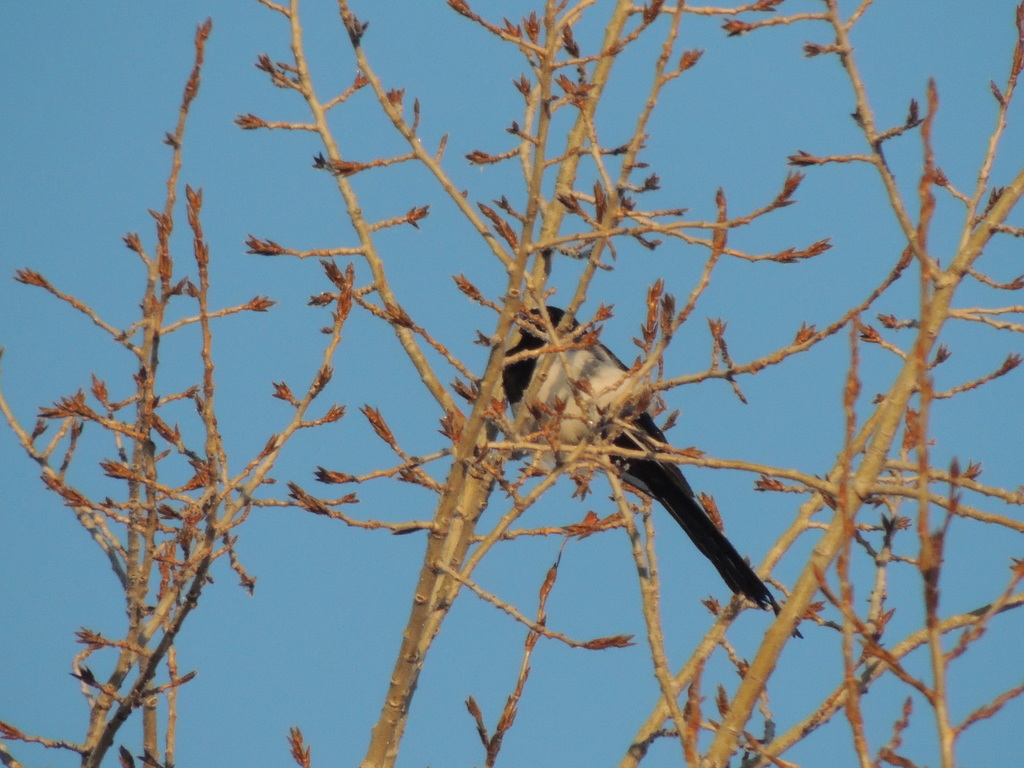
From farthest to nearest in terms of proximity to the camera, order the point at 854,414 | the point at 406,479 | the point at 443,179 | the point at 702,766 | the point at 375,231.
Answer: the point at 375,231, the point at 443,179, the point at 406,479, the point at 702,766, the point at 854,414

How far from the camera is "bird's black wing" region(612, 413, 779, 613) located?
4.15 meters

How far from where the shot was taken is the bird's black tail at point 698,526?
4141 mm

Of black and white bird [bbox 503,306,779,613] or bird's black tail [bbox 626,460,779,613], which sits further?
bird's black tail [bbox 626,460,779,613]

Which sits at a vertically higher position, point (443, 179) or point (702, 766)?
point (443, 179)

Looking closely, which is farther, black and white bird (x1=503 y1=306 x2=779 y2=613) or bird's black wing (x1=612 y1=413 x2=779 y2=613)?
bird's black wing (x1=612 y1=413 x2=779 y2=613)

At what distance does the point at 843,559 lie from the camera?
71.4 inches

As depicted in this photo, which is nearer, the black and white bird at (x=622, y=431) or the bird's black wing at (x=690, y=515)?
the black and white bird at (x=622, y=431)

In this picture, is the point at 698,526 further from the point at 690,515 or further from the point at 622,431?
the point at 622,431

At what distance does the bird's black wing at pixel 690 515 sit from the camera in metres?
4.15

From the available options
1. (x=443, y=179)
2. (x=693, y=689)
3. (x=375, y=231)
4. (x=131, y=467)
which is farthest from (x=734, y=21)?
(x=131, y=467)

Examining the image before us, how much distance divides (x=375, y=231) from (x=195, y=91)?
790 millimetres

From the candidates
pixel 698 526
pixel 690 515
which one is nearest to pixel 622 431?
pixel 698 526

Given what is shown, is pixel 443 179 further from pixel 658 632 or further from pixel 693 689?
pixel 693 689

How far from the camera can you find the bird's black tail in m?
4.14
